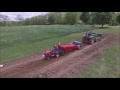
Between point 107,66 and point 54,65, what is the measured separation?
156 cm

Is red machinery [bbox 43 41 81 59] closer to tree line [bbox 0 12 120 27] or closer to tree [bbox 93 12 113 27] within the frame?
tree line [bbox 0 12 120 27]

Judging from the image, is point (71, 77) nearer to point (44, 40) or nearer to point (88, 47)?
point (88, 47)

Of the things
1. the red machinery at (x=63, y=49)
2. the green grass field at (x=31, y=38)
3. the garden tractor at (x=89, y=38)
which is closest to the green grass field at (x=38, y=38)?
the green grass field at (x=31, y=38)

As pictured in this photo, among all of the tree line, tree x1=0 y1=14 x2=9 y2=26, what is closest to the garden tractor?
the tree line

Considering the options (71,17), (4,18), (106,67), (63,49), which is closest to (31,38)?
(4,18)

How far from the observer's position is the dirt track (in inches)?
193

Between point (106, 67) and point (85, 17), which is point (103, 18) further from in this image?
point (106, 67)

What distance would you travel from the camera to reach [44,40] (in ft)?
22.2

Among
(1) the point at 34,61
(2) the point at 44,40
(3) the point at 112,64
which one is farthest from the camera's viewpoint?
(2) the point at 44,40

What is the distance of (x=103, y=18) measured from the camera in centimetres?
608
